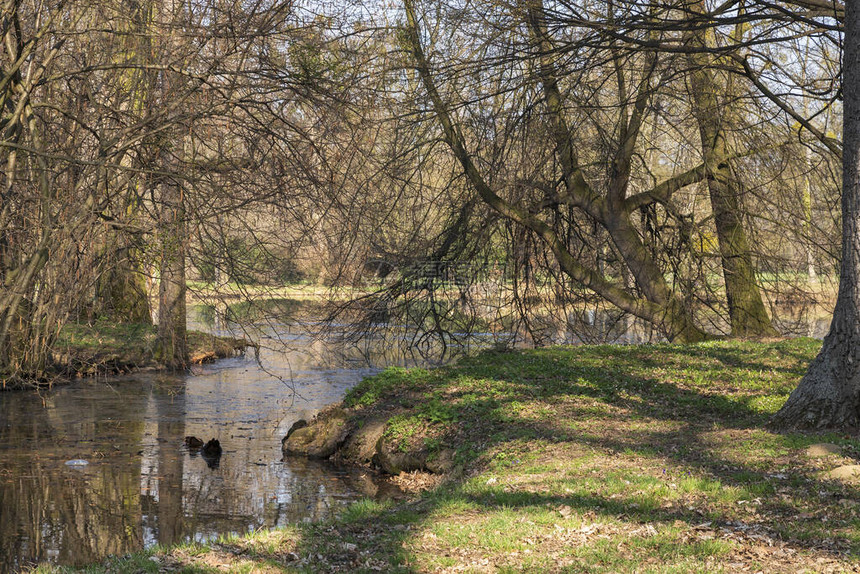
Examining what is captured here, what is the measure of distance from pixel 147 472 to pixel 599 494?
644 cm

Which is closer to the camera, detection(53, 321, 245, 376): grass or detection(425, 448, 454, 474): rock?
detection(425, 448, 454, 474): rock

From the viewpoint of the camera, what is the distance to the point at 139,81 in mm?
9211

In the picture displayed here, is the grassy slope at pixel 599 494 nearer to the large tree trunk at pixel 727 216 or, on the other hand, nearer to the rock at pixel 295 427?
the rock at pixel 295 427

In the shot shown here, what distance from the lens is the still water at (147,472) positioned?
8.44 metres

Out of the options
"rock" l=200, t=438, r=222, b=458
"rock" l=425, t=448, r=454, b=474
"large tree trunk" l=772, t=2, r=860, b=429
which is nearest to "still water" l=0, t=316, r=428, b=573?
"rock" l=200, t=438, r=222, b=458

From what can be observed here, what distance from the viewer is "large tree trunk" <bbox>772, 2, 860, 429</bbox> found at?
783 cm

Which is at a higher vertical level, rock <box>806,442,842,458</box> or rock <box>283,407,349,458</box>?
rock <box>806,442,842,458</box>

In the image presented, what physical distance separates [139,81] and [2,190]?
1862 millimetres

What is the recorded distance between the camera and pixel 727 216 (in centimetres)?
1584

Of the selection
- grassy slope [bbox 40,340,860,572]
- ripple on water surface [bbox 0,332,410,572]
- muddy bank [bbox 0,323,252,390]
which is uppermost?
muddy bank [bbox 0,323,252,390]

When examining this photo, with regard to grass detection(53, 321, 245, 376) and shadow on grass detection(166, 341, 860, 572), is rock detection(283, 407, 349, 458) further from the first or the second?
grass detection(53, 321, 245, 376)

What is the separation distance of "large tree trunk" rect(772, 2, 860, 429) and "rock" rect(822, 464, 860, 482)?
1263 mm

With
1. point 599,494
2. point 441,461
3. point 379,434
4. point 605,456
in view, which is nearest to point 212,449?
point 379,434

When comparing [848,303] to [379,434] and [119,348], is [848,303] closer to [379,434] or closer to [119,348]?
[379,434]
